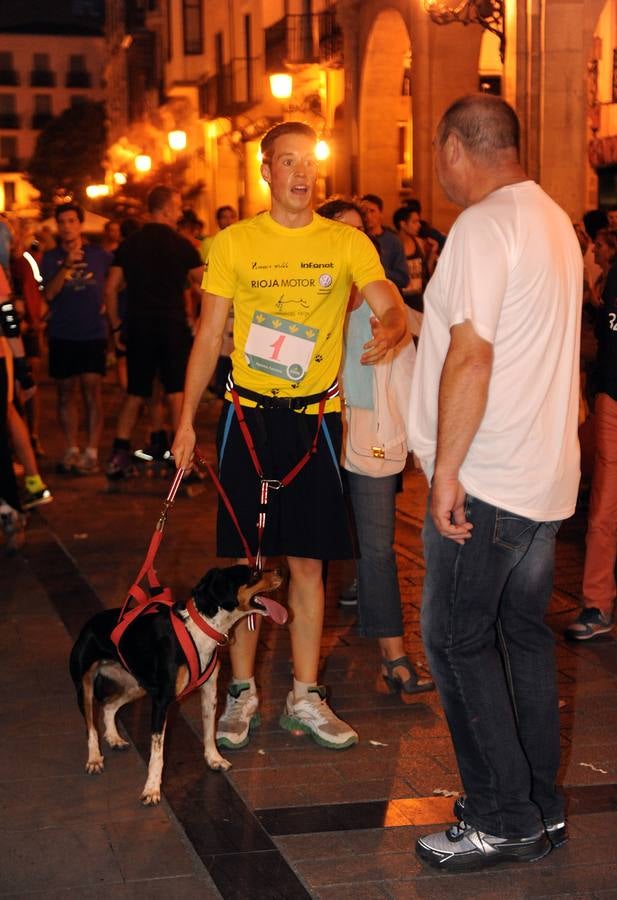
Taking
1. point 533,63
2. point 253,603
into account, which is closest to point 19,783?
point 253,603

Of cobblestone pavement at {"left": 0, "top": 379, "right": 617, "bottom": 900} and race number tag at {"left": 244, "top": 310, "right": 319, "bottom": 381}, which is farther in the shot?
race number tag at {"left": 244, "top": 310, "right": 319, "bottom": 381}

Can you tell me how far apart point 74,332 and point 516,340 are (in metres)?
8.88

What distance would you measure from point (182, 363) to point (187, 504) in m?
1.57

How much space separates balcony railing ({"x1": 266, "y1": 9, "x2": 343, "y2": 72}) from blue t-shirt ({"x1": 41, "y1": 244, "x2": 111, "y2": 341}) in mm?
13946

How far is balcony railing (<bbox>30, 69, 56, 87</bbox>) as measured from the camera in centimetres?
12062

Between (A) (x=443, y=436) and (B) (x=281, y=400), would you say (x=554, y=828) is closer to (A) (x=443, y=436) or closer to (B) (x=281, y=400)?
(A) (x=443, y=436)

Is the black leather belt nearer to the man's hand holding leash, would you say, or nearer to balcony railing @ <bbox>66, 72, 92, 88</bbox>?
the man's hand holding leash

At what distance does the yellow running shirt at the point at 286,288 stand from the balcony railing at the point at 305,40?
2080 cm

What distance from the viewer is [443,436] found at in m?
4.04

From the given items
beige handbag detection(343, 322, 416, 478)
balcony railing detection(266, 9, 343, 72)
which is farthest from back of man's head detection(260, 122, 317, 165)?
balcony railing detection(266, 9, 343, 72)

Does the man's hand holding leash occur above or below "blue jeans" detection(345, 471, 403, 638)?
above

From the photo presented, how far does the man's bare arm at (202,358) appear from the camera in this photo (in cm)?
533

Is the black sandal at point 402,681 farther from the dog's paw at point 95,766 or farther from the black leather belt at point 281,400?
the dog's paw at point 95,766

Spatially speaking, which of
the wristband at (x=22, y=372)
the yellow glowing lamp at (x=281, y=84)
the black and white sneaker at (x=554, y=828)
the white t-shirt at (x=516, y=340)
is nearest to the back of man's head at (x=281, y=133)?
the white t-shirt at (x=516, y=340)
